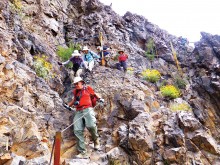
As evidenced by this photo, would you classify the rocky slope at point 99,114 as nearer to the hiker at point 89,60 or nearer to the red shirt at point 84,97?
the hiker at point 89,60

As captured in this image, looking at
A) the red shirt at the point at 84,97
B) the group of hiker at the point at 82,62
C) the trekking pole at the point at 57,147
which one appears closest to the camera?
the trekking pole at the point at 57,147

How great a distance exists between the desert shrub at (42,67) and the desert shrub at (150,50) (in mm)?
10482

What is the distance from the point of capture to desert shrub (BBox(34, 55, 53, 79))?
11.4 meters

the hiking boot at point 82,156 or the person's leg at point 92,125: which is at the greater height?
the person's leg at point 92,125

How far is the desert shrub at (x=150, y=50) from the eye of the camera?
21203 mm

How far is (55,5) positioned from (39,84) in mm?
11447

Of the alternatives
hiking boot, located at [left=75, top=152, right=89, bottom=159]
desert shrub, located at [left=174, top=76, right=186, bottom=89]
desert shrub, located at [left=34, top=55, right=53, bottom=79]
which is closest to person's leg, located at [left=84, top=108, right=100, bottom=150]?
hiking boot, located at [left=75, top=152, right=89, bottom=159]

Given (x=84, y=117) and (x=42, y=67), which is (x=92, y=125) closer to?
(x=84, y=117)

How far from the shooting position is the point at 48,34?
16891 mm

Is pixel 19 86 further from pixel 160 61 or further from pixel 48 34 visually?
pixel 160 61

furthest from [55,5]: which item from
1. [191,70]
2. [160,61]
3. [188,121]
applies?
[188,121]

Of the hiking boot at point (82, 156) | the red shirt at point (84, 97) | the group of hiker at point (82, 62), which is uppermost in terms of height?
the group of hiker at point (82, 62)

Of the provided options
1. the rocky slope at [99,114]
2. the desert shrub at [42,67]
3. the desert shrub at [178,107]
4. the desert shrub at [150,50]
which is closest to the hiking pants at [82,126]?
the rocky slope at [99,114]

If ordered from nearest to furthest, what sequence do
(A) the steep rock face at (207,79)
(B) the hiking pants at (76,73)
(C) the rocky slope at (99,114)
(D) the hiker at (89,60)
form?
(C) the rocky slope at (99,114), (B) the hiking pants at (76,73), (D) the hiker at (89,60), (A) the steep rock face at (207,79)
